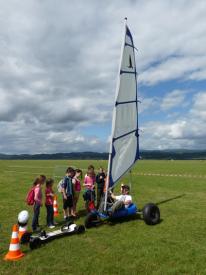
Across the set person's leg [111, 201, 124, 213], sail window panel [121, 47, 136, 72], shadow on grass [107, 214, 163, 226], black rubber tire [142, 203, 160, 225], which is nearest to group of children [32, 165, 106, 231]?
shadow on grass [107, 214, 163, 226]

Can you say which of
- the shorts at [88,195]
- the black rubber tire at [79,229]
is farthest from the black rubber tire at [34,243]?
the shorts at [88,195]

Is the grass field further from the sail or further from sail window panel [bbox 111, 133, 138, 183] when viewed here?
the sail

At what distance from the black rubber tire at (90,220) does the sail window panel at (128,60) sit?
21.4 feet

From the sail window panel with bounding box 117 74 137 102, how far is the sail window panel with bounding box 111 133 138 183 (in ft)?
6.01

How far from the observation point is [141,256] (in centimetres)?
950

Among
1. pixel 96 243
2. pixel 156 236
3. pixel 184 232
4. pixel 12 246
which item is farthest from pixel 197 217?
pixel 12 246

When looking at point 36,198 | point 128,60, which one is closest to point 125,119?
point 128,60

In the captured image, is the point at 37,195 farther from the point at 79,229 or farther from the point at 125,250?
the point at 125,250

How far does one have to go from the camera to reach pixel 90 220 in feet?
42.6

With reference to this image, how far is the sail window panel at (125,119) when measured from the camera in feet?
44.7

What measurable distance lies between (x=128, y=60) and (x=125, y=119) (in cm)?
278

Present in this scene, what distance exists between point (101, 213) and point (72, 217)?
241 cm

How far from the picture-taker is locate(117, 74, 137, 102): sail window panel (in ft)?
45.2

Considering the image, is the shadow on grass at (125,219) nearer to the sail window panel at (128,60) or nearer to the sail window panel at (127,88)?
the sail window panel at (127,88)
